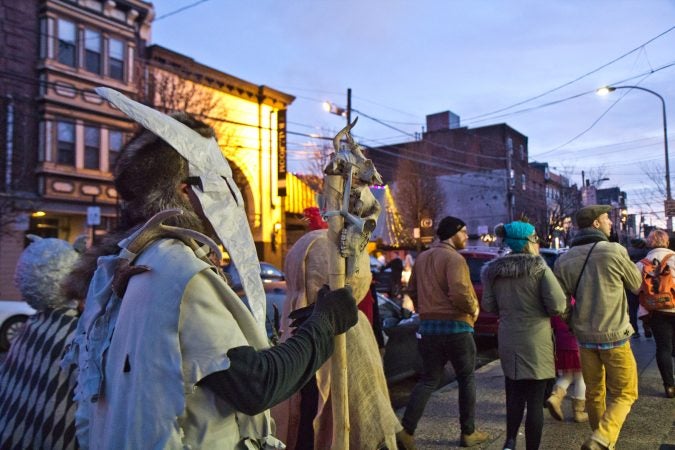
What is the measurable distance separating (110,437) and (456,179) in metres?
41.1

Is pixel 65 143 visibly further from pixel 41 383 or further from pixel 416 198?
pixel 416 198

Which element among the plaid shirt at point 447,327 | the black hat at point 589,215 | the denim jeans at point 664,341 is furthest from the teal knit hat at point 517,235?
the denim jeans at point 664,341

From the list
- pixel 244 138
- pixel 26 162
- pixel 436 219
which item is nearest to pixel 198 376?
pixel 26 162

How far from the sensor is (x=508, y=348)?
4.07 meters

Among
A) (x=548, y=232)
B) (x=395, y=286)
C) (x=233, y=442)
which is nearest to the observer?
(x=233, y=442)

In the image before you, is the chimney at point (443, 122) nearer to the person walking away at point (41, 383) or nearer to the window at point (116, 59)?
the window at point (116, 59)

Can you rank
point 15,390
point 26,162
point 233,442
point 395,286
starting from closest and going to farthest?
point 233,442 → point 15,390 → point 395,286 → point 26,162

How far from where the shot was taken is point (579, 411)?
520 centimetres

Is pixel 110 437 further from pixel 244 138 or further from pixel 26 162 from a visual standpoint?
pixel 244 138

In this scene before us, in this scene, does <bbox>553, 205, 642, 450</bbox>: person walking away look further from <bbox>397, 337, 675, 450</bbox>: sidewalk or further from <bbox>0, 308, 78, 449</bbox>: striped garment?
<bbox>0, 308, 78, 449</bbox>: striped garment

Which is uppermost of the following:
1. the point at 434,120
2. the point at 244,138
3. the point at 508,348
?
the point at 434,120

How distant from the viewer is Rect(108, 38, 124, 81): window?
20.6m

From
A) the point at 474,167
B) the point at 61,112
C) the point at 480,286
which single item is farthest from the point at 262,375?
the point at 474,167

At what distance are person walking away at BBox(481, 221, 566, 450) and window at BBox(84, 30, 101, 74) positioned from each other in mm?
20116
